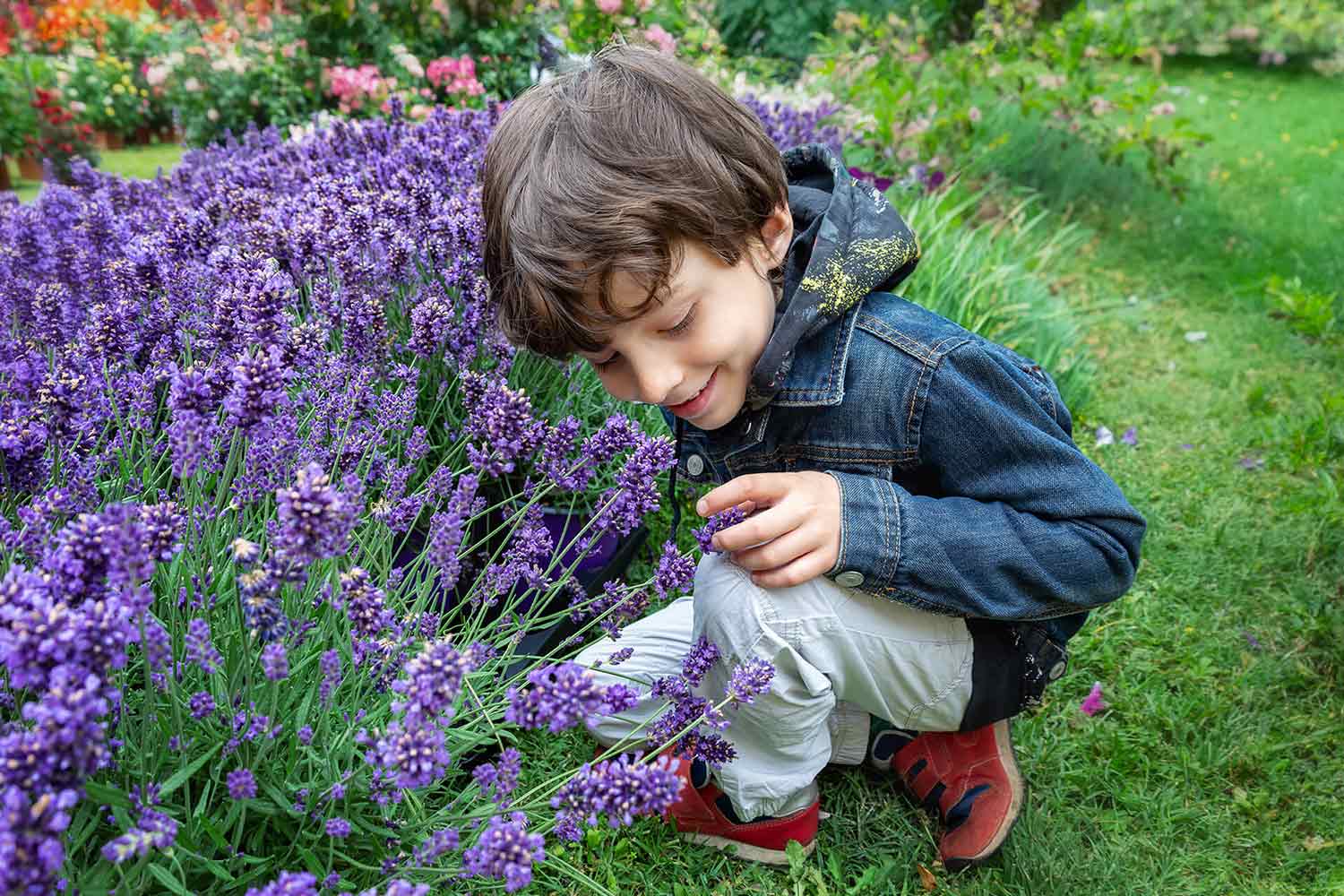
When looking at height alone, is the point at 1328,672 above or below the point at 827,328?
below

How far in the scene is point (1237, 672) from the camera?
2311mm

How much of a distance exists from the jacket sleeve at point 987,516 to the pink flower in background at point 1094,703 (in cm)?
67

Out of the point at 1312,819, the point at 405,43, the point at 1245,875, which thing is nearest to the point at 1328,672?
the point at 1312,819

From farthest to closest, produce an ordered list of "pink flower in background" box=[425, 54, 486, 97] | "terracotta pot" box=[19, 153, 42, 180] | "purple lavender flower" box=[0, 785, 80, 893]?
"terracotta pot" box=[19, 153, 42, 180] < "pink flower in background" box=[425, 54, 486, 97] < "purple lavender flower" box=[0, 785, 80, 893]

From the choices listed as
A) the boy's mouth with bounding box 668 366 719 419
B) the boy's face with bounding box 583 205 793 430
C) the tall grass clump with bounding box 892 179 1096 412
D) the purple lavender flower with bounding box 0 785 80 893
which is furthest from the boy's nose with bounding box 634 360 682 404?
the tall grass clump with bounding box 892 179 1096 412

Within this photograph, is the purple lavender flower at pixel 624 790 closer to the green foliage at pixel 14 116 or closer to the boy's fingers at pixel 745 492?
the boy's fingers at pixel 745 492

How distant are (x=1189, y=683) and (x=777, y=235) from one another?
1515mm

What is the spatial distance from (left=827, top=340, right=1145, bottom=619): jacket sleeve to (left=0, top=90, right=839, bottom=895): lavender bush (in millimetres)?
332

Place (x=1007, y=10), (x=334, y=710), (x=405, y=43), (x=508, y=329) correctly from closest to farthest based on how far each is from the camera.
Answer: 1. (x=334, y=710)
2. (x=508, y=329)
3. (x=1007, y=10)
4. (x=405, y=43)

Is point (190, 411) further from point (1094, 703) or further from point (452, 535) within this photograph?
point (1094, 703)

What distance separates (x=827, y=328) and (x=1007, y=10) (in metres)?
4.60

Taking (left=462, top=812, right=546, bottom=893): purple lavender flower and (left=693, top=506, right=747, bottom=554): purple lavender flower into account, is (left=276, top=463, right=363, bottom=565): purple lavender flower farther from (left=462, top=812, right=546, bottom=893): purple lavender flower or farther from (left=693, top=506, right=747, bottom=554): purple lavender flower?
(left=693, top=506, right=747, bottom=554): purple lavender flower

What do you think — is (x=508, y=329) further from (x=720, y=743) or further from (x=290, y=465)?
(x=720, y=743)

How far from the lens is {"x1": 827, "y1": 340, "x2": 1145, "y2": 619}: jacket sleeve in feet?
5.28
